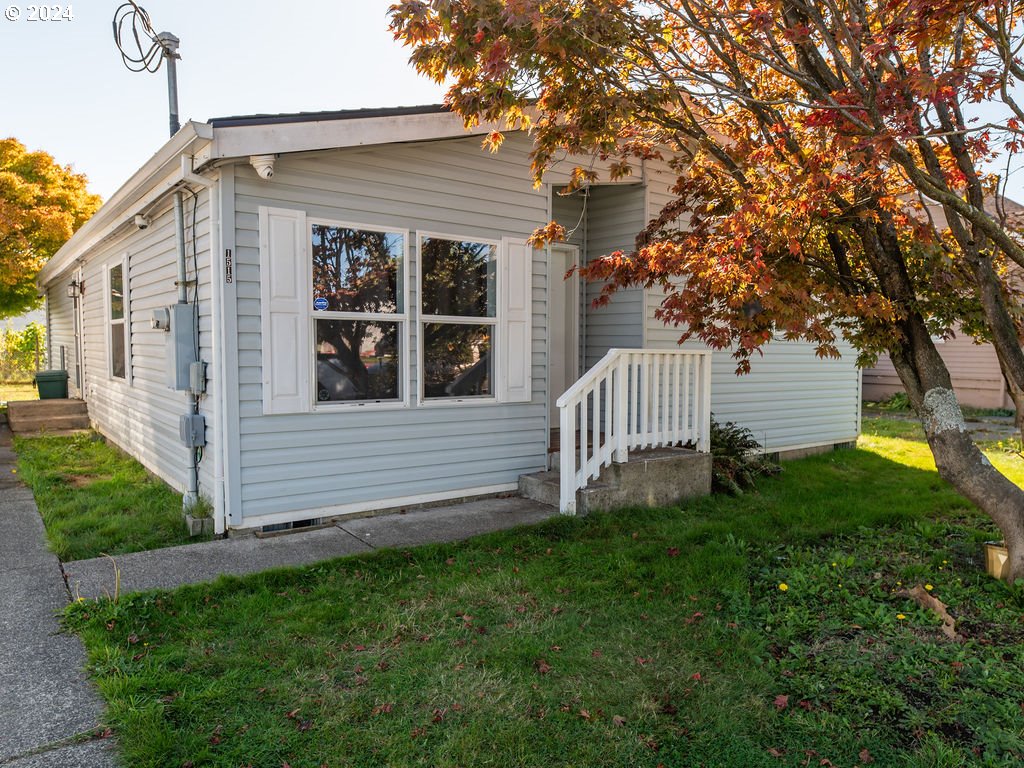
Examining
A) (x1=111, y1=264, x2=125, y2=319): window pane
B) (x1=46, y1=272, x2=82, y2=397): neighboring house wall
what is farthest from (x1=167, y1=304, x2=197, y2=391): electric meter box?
(x1=46, y1=272, x2=82, y2=397): neighboring house wall

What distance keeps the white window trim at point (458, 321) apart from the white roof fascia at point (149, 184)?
1.82 meters

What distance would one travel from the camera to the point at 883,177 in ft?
13.1

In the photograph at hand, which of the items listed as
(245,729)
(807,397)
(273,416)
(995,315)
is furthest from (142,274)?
(807,397)

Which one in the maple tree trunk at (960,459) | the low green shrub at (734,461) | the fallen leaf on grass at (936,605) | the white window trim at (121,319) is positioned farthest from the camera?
the white window trim at (121,319)

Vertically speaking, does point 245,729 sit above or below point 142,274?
below

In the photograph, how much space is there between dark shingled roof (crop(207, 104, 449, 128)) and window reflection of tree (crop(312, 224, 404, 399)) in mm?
809

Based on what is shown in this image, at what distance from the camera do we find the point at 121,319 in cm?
812

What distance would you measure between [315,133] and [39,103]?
10.5 metres

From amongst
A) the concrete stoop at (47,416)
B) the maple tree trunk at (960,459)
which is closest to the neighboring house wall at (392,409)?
the maple tree trunk at (960,459)

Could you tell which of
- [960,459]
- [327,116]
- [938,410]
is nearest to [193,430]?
[327,116]

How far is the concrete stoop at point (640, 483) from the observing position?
5.80m

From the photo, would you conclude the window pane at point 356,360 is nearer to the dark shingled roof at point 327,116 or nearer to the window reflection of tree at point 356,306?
the window reflection of tree at point 356,306

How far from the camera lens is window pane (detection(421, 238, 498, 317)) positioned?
584 centimetres

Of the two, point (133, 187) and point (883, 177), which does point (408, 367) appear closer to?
point (133, 187)
